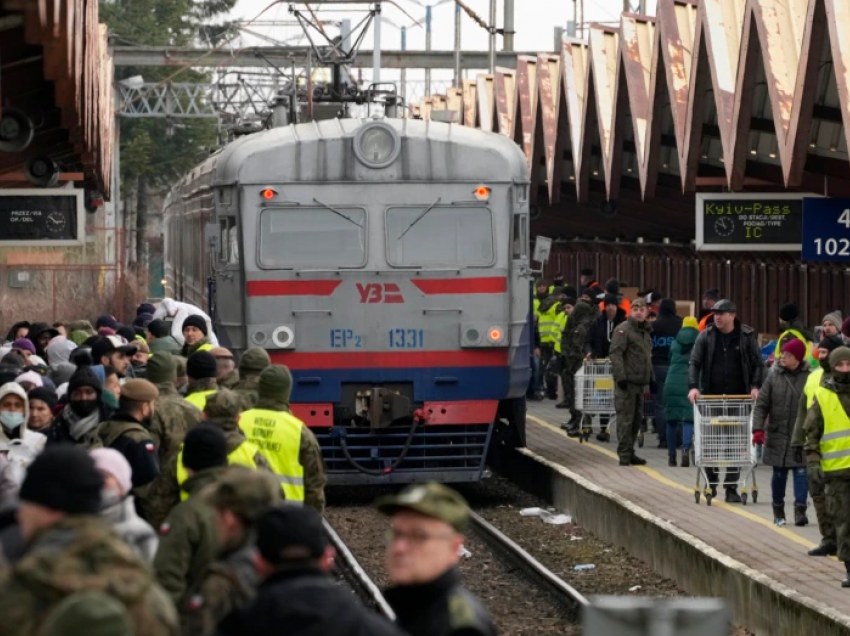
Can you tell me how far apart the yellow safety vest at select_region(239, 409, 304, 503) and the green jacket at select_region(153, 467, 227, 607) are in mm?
2775

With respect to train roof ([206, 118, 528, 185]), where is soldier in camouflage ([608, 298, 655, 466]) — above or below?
below

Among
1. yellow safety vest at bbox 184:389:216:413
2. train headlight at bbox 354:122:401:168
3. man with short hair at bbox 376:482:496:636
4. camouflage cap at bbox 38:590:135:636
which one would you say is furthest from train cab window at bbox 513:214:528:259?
camouflage cap at bbox 38:590:135:636

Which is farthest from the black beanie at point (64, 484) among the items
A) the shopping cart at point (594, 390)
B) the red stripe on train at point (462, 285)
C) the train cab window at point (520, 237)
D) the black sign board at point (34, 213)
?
the shopping cart at point (594, 390)

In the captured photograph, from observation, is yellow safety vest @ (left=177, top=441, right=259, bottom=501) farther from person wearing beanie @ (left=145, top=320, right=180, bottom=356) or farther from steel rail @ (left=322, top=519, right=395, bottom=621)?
person wearing beanie @ (left=145, top=320, right=180, bottom=356)

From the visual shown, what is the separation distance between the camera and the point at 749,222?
2067cm

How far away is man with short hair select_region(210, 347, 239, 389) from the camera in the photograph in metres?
12.6

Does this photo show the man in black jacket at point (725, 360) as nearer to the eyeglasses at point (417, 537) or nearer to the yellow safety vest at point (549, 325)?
the yellow safety vest at point (549, 325)

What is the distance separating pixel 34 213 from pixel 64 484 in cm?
1615

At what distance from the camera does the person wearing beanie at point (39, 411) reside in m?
11.3

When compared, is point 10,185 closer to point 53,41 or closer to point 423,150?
point 423,150

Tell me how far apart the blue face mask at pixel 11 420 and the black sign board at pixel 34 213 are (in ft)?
33.3

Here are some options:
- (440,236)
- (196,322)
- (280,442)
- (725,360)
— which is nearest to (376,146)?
(440,236)

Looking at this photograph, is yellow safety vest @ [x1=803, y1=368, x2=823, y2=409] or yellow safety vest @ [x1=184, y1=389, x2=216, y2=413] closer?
yellow safety vest @ [x1=184, y1=389, x2=216, y2=413]

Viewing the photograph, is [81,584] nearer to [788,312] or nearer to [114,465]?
[114,465]
